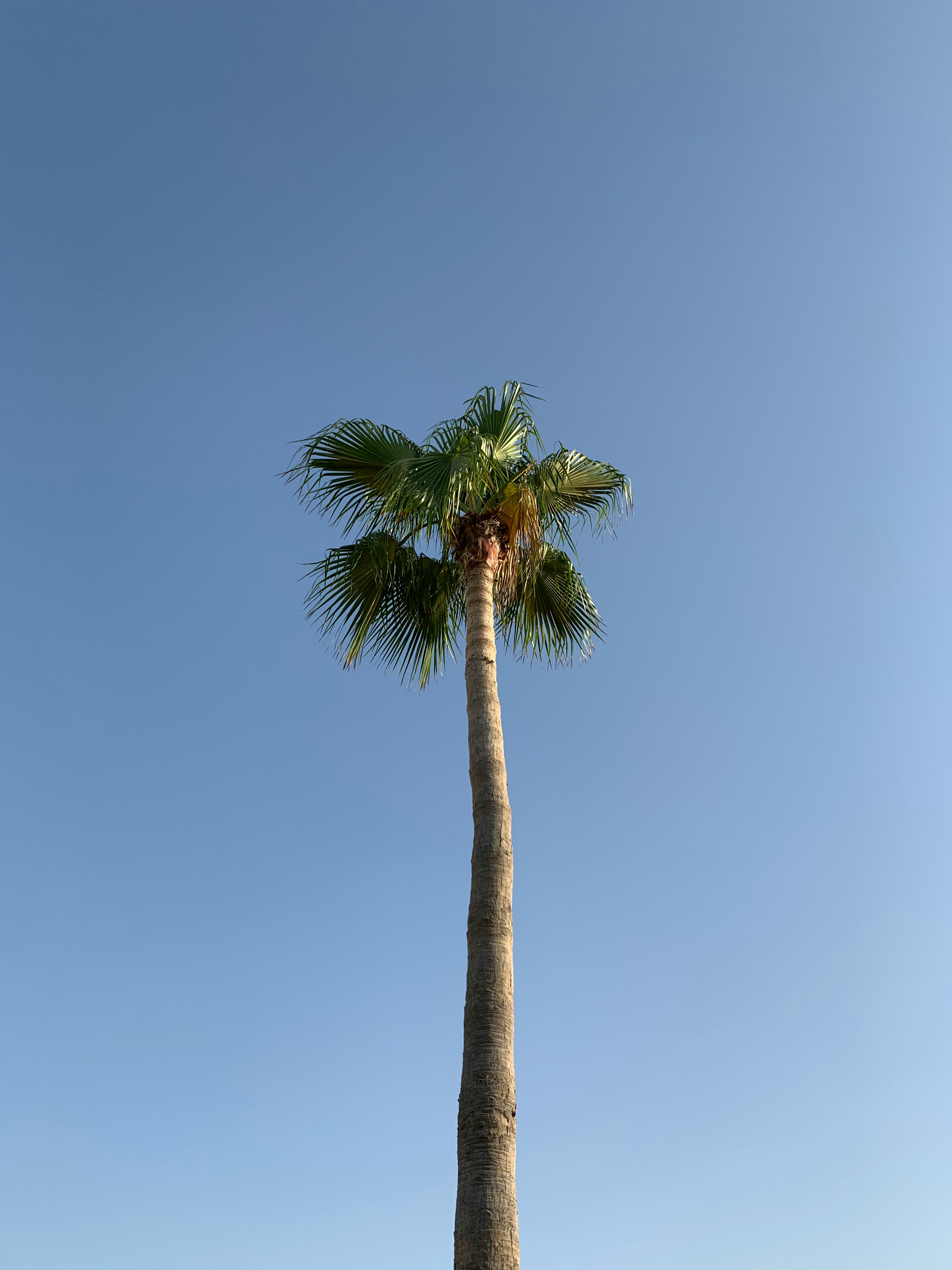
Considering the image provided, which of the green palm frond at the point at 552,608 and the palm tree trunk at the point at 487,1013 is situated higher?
the green palm frond at the point at 552,608

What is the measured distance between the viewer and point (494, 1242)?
6.55 m

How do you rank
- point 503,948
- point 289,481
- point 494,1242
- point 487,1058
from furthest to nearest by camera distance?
point 289,481
point 503,948
point 487,1058
point 494,1242

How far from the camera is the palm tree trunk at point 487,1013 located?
21.8 feet

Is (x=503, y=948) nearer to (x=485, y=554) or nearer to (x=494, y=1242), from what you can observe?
(x=494, y=1242)

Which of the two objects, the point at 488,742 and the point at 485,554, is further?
the point at 485,554

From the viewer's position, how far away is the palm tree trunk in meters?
6.66

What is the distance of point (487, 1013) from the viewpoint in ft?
25.1

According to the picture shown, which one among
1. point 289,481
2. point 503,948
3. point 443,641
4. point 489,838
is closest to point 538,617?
point 443,641

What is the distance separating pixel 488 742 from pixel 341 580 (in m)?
3.43

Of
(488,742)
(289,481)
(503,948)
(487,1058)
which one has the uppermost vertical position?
(289,481)

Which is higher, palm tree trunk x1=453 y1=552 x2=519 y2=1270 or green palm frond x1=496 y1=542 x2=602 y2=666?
green palm frond x1=496 y1=542 x2=602 y2=666

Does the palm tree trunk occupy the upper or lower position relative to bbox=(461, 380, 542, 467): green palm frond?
lower

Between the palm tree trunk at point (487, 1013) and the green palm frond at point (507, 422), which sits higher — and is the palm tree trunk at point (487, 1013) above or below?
below

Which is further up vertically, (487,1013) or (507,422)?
(507,422)
